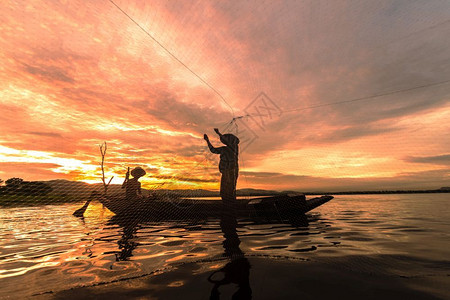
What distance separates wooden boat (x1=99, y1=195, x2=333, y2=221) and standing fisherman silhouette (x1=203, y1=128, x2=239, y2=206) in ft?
2.44

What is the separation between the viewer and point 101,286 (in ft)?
11.1

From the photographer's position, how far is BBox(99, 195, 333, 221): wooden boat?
40.3 feet

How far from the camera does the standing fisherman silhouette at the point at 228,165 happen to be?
1223 cm

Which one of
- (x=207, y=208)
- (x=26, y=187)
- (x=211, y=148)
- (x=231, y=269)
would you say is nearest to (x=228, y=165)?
(x=211, y=148)

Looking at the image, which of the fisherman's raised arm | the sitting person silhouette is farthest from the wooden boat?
the fisherman's raised arm

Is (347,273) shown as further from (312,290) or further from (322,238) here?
(322,238)

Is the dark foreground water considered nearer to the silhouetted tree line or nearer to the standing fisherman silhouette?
the standing fisherman silhouette

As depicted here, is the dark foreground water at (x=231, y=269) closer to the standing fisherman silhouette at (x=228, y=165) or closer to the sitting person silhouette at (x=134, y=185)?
the standing fisherman silhouette at (x=228, y=165)

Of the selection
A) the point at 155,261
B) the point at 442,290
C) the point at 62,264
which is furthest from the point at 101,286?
the point at 442,290

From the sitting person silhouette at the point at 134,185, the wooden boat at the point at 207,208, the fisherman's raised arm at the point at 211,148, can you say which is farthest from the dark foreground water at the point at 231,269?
the sitting person silhouette at the point at 134,185

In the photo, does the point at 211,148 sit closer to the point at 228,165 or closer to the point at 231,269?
the point at 228,165

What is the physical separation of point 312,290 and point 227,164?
363 inches

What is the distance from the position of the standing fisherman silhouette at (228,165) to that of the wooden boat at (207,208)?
0.74 metres

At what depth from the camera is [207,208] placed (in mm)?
13211
